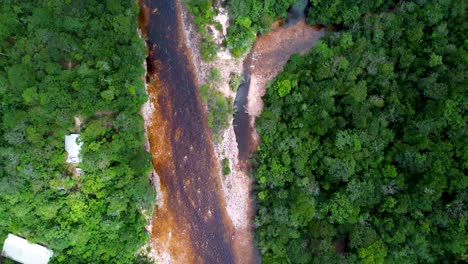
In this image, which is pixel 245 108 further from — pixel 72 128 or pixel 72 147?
pixel 72 147

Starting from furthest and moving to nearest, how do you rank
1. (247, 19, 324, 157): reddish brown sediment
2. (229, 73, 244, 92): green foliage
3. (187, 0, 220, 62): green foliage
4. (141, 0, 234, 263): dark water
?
(247, 19, 324, 157): reddish brown sediment → (229, 73, 244, 92): green foliage → (141, 0, 234, 263): dark water → (187, 0, 220, 62): green foliage

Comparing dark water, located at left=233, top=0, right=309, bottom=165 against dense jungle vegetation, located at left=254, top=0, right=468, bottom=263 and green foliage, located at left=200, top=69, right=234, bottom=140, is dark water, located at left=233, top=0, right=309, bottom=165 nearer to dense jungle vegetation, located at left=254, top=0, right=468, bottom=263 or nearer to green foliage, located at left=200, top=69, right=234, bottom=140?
dense jungle vegetation, located at left=254, top=0, right=468, bottom=263

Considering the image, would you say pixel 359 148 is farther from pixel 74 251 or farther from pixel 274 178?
pixel 74 251

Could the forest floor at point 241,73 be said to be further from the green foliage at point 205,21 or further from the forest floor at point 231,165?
the green foliage at point 205,21

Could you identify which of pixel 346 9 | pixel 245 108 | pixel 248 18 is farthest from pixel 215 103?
pixel 346 9

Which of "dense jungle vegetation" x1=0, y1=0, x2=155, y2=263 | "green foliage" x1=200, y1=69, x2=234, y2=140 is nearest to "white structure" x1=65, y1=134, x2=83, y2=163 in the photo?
"dense jungle vegetation" x1=0, y1=0, x2=155, y2=263

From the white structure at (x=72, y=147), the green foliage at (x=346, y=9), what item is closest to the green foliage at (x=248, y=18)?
the green foliage at (x=346, y=9)
